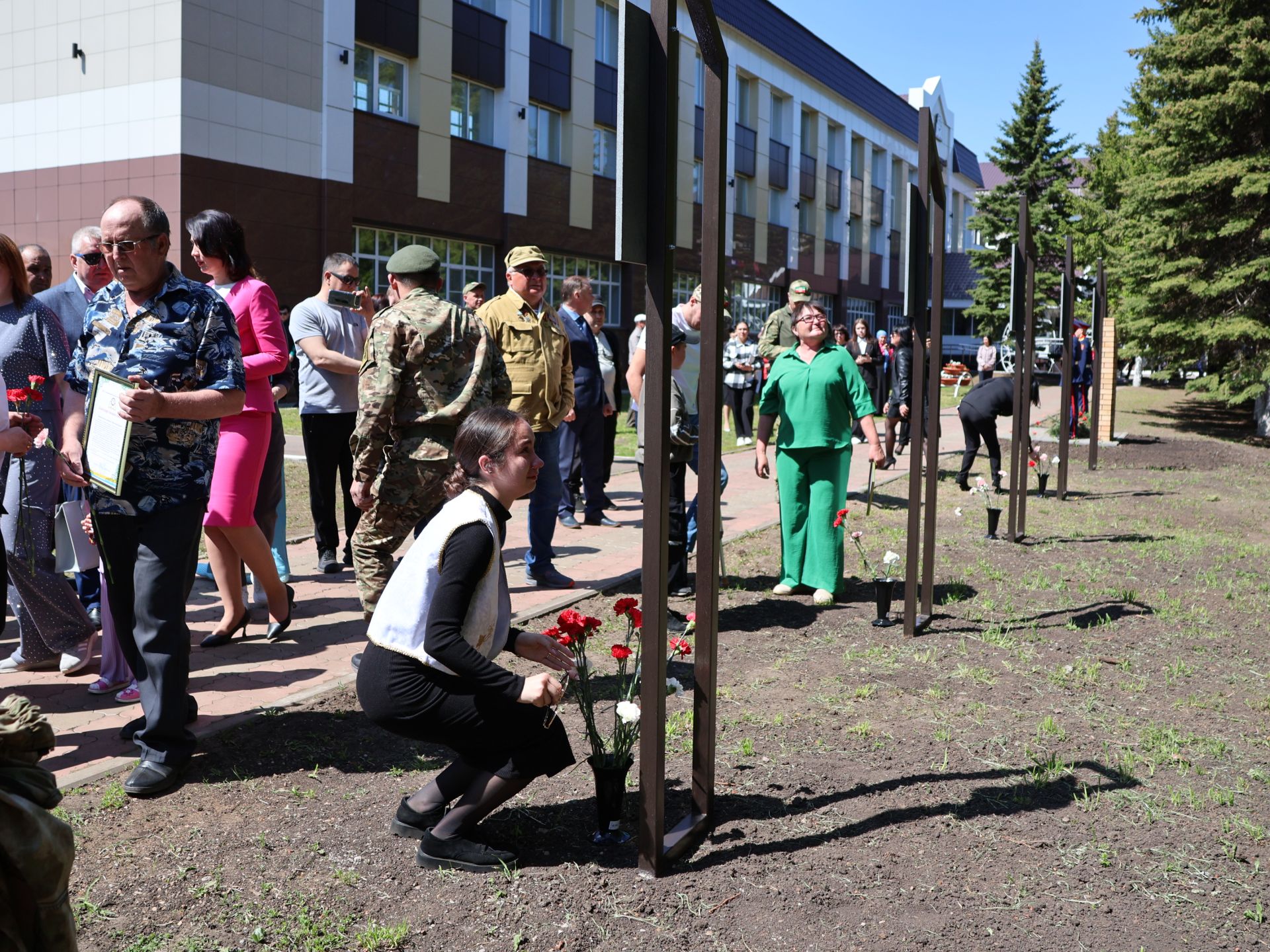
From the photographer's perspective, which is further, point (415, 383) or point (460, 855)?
point (415, 383)

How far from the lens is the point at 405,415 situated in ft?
17.6

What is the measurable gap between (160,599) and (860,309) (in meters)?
51.5

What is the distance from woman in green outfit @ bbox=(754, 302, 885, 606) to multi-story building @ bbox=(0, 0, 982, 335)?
18.0 ft

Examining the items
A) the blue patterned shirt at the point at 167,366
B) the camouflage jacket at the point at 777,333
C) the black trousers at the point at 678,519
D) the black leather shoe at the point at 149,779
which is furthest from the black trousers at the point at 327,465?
the camouflage jacket at the point at 777,333

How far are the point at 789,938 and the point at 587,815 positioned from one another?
1.02m

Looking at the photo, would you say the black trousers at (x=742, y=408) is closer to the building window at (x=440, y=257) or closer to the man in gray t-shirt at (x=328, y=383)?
the building window at (x=440, y=257)

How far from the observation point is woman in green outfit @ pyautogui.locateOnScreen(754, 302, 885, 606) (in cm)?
756

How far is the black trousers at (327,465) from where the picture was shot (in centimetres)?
757

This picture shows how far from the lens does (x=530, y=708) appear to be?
11.5 feet

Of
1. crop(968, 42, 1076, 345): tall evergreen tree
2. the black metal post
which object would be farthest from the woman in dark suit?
crop(968, 42, 1076, 345): tall evergreen tree

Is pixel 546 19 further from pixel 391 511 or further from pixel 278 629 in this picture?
pixel 391 511

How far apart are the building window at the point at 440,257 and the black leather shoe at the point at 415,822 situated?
Answer: 1794 cm

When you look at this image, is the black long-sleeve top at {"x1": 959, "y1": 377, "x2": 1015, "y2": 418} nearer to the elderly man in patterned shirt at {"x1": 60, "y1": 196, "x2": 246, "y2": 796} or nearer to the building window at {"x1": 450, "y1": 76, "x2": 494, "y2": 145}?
the elderly man in patterned shirt at {"x1": 60, "y1": 196, "x2": 246, "y2": 796}

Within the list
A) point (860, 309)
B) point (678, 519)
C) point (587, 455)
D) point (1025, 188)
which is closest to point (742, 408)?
point (587, 455)
